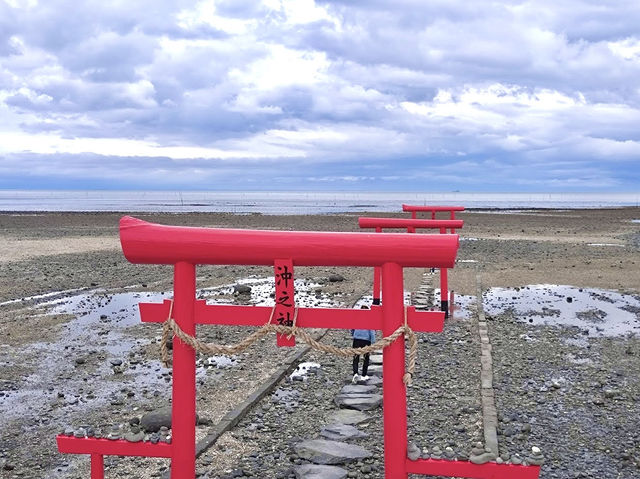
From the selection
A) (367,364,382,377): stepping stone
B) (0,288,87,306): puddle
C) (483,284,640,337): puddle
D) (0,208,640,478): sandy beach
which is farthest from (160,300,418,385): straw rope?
(0,288,87,306): puddle

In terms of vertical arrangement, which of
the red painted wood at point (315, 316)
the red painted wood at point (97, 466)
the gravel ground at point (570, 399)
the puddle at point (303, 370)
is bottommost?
the gravel ground at point (570, 399)

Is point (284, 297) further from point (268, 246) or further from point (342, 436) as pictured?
point (342, 436)

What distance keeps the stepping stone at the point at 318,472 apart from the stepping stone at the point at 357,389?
2.27 meters

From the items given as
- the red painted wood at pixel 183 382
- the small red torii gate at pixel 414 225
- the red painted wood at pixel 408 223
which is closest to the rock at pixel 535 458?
the red painted wood at pixel 183 382

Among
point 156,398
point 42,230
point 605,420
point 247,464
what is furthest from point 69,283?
point 42,230

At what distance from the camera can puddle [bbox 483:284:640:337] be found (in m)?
12.9

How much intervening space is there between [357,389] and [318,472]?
8.36 feet

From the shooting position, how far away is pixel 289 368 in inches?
367

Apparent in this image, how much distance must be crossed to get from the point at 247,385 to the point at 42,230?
37.5m

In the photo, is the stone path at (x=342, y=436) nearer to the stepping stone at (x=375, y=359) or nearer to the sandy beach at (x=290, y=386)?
the sandy beach at (x=290, y=386)

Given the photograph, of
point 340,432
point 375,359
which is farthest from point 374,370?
point 340,432

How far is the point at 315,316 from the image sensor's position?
162 inches

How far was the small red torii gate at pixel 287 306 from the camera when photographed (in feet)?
12.8

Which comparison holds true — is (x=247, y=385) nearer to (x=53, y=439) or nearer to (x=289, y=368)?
(x=289, y=368)
